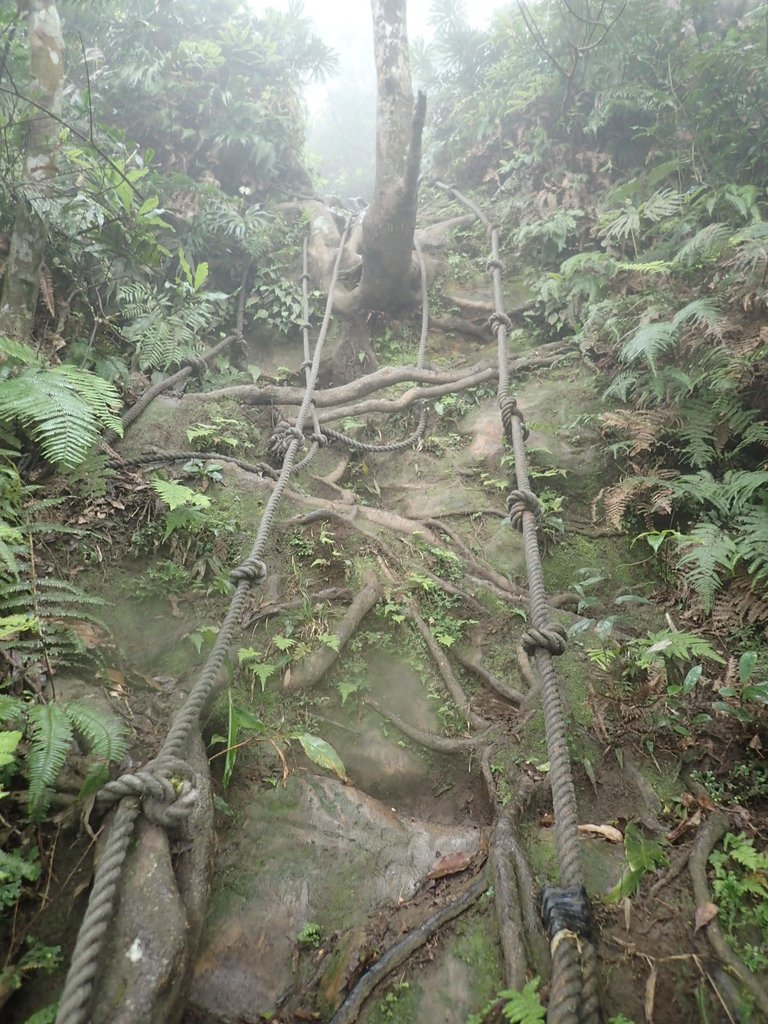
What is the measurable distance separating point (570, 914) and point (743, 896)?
703 millimetres

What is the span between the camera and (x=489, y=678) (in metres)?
2.93

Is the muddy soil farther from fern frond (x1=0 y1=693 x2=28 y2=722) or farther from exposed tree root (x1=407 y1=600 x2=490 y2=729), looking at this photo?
fern frond (x1=0 y1=693 x2=28 y2=722)

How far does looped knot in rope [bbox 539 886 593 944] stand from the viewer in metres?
1.55

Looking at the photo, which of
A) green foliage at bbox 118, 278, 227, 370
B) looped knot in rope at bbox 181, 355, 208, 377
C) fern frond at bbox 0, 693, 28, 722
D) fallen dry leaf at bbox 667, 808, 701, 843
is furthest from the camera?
looped knot in rope at bbox 181, 355, 208, 377

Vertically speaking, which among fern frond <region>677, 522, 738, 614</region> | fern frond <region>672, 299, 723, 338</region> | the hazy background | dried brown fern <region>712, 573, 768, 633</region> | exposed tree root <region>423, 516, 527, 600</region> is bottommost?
exposed tree root <region>423, 516, 527, 600</region>

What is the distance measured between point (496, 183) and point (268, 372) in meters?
4.74

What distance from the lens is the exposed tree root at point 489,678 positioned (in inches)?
111

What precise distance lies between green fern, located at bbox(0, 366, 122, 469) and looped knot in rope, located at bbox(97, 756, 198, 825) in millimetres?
1404

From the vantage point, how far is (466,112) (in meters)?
8.52

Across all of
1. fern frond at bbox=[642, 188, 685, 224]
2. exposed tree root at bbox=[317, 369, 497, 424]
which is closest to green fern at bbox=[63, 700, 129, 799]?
exposed tree root at bbox=[317, 369, 497, 424]

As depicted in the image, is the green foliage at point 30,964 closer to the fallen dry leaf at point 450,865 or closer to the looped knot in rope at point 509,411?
the fallen dry leaf at point 450,865

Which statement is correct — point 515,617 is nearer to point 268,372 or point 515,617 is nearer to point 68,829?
point 68,829

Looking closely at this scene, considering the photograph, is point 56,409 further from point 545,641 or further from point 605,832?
point 605,832

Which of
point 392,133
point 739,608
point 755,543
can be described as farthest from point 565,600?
point 392,133
